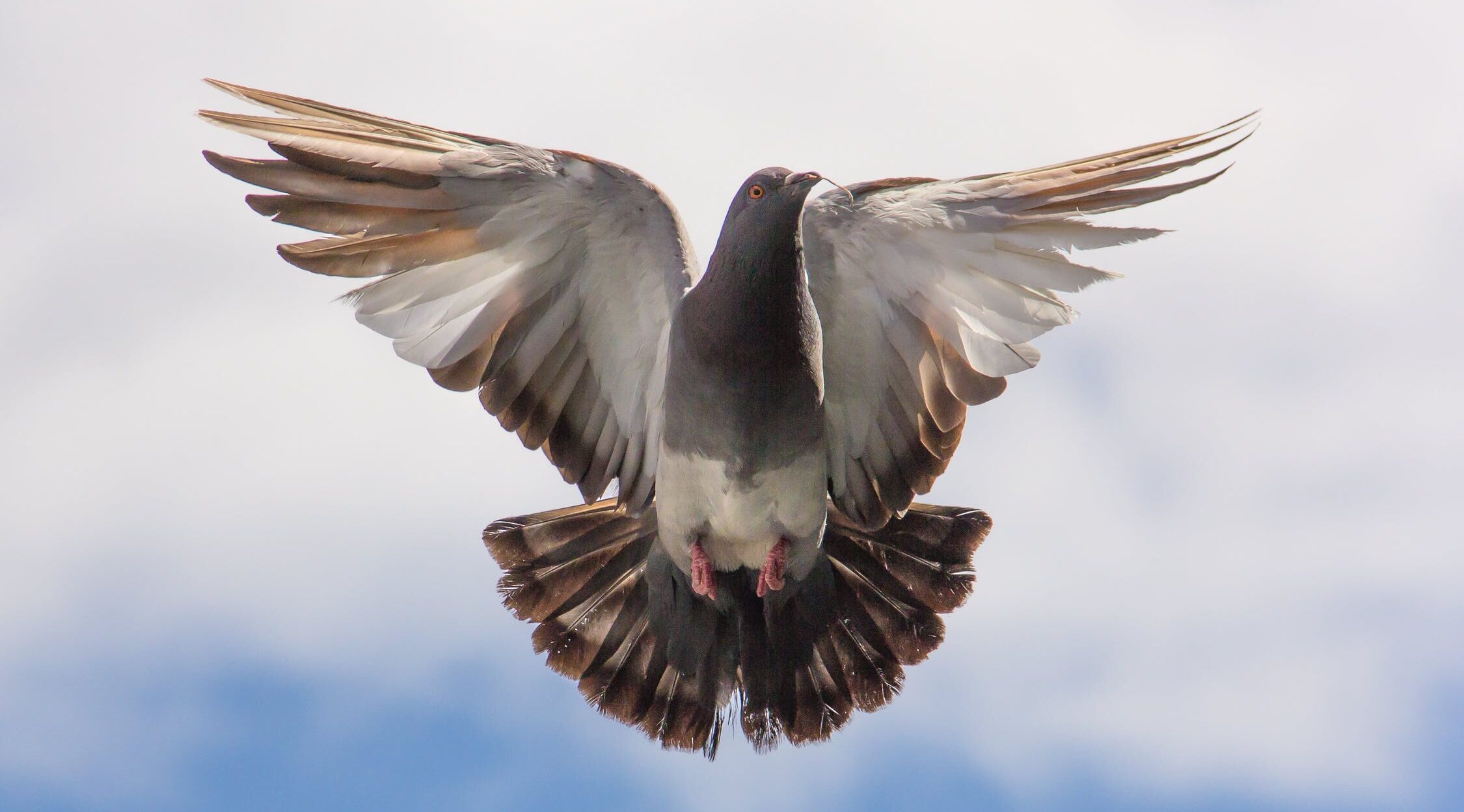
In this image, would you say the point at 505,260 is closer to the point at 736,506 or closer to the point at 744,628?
the point at 736,506

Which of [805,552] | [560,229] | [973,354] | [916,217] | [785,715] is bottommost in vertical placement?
[785,715]

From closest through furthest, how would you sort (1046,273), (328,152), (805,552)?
(328,152), (1046,273), (805,552)

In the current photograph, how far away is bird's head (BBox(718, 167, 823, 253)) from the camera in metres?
5.72

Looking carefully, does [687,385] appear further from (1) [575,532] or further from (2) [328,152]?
(2) [328,152]

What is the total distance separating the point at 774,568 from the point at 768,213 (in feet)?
5.54

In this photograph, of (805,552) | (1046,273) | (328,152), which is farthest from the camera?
(805,552)

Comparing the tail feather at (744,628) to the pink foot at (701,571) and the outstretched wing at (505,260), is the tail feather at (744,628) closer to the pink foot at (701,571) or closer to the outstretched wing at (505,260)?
the pink foot at (701,571)

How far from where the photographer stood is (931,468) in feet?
21.5

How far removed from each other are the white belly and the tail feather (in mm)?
345

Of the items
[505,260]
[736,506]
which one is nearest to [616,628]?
[736,506]

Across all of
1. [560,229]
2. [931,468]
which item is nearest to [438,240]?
[560,229]

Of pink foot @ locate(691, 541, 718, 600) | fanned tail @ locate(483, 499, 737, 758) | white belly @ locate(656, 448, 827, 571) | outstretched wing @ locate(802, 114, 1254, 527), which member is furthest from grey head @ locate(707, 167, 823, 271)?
fanned tail @ locate(483, 499, 737, 758)

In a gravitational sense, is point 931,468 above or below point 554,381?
below

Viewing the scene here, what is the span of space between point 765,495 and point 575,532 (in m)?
1.16
